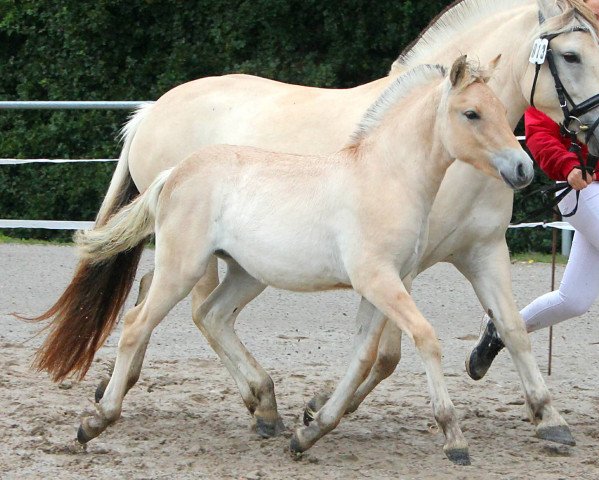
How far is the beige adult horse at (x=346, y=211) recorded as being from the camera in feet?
13.9

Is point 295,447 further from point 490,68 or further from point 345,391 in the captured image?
point 490,68

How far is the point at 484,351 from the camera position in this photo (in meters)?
5.44

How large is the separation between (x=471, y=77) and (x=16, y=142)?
923 cm

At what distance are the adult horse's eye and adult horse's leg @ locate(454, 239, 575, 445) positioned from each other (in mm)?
824

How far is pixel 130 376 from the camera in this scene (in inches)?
208

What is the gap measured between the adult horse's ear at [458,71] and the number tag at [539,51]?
59 centimetres

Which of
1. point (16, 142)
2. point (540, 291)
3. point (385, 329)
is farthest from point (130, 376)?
point (16, 142)

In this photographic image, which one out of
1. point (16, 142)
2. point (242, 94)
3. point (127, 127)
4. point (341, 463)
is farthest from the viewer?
point (16, 142)

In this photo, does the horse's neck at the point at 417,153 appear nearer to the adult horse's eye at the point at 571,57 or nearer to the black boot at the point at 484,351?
the adult horse's eye at the point at 571,57

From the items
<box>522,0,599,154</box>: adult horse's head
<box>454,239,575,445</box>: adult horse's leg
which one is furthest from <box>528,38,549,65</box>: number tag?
<box>454,239,575,445</box>: adult horse's leg

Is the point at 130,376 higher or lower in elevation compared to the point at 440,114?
lower

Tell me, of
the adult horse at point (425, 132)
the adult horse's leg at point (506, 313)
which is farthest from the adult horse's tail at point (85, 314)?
the adult horse's leg at point (506, 313)

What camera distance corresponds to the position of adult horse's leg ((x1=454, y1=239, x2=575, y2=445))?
4.88 m

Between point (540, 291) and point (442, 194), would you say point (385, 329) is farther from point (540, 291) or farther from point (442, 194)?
point (540, 291)
